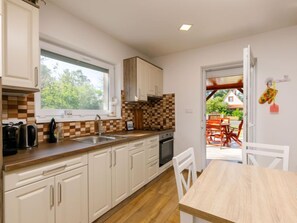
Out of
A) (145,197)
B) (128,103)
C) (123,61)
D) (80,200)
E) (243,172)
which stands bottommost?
(145,197)

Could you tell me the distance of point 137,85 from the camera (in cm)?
278

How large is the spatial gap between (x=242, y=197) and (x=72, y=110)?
2.02m

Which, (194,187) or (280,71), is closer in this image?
(194,187)

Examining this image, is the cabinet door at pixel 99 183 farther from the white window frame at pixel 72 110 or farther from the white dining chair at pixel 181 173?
the white dining chair at pixel 181 173

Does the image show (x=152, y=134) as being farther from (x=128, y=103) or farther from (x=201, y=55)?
(x=201, y=55)

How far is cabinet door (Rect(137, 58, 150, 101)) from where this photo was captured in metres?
2.81

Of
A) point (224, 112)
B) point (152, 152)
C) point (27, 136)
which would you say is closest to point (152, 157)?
point (152, 152)

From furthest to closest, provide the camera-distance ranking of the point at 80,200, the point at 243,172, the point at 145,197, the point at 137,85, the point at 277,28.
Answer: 1. the point at 137,85
2. the point at 277,28
3. the point at 145,197
4. the point at 80,200
5. the point at 243,172

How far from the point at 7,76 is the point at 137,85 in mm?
1772

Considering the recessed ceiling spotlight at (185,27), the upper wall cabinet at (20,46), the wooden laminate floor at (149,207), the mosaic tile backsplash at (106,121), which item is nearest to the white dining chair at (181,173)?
the wooden laminate floor at (149,207)

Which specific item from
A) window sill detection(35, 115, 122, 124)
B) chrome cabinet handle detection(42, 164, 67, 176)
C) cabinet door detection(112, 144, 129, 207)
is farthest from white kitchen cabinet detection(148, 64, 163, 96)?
chrome cabinet handle detection(42, 164, 67, 176)

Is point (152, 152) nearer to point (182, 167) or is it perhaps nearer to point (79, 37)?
point (182, 167)

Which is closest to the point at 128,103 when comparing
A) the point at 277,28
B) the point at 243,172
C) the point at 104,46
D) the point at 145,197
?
the point at 104,46

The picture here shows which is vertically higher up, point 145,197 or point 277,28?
point 277,28
